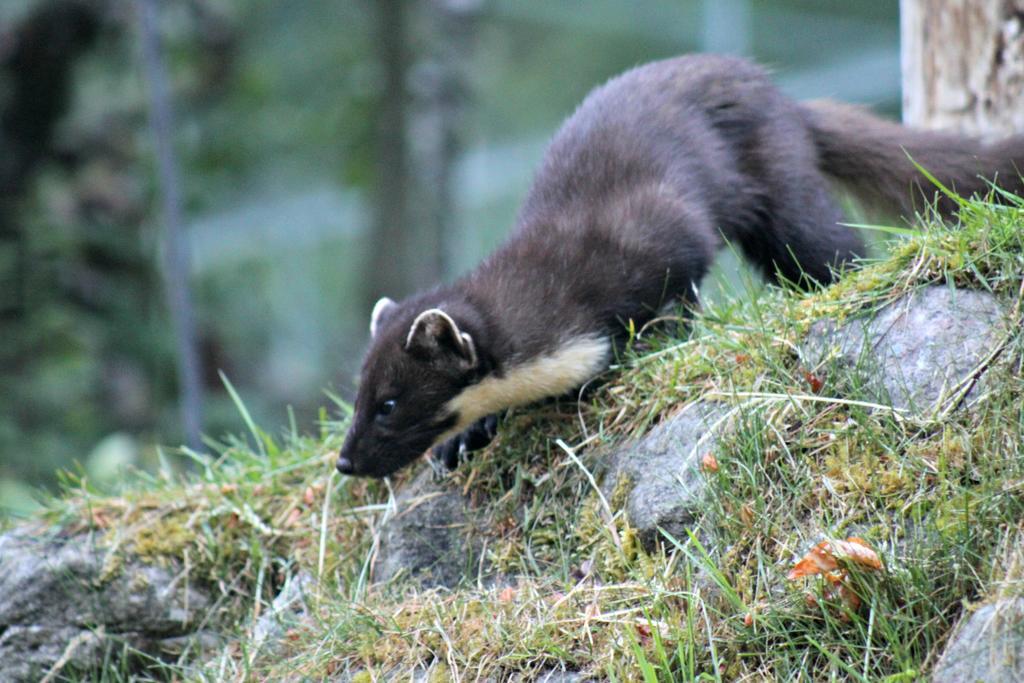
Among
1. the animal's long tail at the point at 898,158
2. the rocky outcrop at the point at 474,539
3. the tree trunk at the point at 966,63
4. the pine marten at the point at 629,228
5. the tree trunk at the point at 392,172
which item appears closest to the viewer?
the rocky outcrop at the point at 474,539

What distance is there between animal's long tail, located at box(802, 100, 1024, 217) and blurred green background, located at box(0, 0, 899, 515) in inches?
194

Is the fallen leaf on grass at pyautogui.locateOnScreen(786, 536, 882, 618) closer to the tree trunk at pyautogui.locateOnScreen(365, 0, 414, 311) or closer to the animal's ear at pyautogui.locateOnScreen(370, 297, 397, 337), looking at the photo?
the animal's ear at pyautogui.locateOnScreen(370, 297, 397, 337)

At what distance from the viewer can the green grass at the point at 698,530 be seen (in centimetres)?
315

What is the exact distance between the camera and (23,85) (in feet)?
36.7

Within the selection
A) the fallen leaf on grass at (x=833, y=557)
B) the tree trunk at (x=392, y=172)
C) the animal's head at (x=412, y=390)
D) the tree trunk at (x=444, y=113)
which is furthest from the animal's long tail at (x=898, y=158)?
the tree trunk at (x=392, y=172)

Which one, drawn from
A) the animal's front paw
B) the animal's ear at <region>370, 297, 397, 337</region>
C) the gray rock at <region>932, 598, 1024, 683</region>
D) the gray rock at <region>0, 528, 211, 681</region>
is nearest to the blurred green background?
the gray rock at <region>0, 528, 211, 681</region>

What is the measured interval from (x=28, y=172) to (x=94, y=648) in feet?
25.2

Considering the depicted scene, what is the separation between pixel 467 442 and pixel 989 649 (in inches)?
91.1

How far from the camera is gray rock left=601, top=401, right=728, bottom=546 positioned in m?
3.81

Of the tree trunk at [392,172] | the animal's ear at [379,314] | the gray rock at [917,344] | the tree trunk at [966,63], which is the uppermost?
the tree trunk at [966,63]

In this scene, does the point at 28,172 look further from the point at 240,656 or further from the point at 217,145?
the point at 240,656

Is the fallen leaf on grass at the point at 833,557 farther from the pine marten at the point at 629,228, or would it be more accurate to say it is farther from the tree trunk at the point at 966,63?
the tree trunk at the point at 966,63

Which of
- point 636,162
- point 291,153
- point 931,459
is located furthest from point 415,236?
point 931,459

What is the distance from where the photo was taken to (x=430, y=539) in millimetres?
4492
